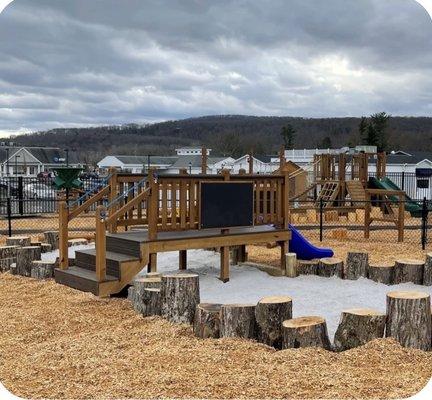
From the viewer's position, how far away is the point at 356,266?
27.9 feet

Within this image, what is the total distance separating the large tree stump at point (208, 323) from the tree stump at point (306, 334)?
0.74 metres

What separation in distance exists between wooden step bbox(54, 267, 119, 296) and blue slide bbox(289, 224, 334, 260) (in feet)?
11.3

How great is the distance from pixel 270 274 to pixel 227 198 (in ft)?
4.78

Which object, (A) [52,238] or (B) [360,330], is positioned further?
(A) [52,238]

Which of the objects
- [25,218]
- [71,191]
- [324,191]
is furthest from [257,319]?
[71,191]

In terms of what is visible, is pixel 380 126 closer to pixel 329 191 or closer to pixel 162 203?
pixel 329 191

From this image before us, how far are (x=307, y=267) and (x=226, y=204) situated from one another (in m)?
1.65

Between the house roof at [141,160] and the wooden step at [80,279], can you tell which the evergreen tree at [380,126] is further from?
the wooden step at [80,279]

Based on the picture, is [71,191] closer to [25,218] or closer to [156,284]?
[25,218]

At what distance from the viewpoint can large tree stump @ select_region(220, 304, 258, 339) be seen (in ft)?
18.4

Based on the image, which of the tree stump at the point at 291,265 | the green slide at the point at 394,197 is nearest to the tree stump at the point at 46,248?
the tree stump at the point at 291,265

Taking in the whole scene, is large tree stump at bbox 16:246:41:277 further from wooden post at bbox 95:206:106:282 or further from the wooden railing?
wooden post at bbox 95:206:106:282

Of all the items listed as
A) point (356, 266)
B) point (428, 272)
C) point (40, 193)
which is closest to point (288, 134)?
point (40, 193)

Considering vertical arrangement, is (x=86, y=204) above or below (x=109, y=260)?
above
